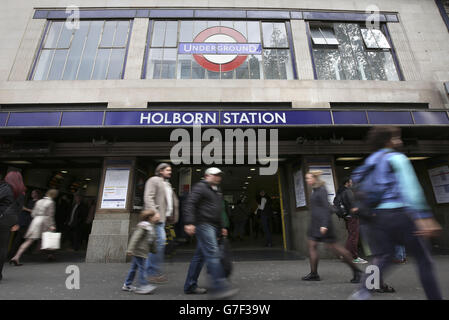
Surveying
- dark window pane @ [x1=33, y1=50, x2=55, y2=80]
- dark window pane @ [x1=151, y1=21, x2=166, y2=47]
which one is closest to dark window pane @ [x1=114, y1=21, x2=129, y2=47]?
dark window pane @ [x1=151, y1=21, x2=166, y2=47]

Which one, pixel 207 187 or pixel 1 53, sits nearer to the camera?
pixel 207 187

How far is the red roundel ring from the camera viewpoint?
9.27 metres

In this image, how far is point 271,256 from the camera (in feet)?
22.8

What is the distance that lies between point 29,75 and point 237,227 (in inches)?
453

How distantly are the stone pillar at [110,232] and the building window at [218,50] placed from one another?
524cm

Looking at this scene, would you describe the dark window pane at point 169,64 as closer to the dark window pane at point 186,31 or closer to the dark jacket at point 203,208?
the dark window pane at point 186,31

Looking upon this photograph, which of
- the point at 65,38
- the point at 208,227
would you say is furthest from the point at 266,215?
the point at 65,38

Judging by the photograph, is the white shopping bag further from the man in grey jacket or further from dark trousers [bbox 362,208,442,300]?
dark trousers [bbox 362,208,442,300]

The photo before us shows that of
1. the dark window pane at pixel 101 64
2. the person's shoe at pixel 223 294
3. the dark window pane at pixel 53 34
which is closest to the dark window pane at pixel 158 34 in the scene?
the dark window pane at pixel 101 64

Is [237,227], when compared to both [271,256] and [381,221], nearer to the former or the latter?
[271,256]

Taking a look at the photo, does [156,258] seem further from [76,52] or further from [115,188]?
[76,52]

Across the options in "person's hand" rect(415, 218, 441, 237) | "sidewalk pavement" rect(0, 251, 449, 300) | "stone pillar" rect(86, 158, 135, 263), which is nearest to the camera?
"person's hand" rect(415, 218, 441, 237)
